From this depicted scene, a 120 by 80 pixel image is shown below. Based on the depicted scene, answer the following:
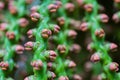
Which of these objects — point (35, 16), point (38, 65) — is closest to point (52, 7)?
point (35, 16)

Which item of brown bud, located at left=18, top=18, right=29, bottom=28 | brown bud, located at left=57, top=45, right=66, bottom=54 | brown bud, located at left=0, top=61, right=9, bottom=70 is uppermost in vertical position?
brown bud, located at left=18, top=18, right=29, bottom=28

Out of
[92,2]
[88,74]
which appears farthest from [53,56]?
[88,74]

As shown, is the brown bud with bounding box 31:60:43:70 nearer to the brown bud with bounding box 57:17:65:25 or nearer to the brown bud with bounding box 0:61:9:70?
the brown bud with bounding box 0:61:9:70

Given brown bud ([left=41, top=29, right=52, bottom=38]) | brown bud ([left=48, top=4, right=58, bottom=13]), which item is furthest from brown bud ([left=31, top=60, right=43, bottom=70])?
brown bud ([left=48, top=4, right=58, bottom=13])

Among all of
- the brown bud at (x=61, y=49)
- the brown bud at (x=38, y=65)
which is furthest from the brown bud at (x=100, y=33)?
the brown bud at (x=38, y=65)

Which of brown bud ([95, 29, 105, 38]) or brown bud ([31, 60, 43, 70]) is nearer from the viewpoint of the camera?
brown bud ([31, 60, 43, 70])

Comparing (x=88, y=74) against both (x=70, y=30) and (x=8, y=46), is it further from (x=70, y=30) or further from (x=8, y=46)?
(x=8, y=46)

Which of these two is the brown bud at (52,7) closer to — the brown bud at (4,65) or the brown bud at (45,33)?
the brown bud at (45,33)

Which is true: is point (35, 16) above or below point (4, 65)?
above

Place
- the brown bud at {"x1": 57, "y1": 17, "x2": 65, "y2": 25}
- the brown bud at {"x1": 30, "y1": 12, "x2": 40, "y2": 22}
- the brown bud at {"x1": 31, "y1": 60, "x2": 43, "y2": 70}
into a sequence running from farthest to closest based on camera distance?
the brown bud at {"x1": 57, "y1": 17, "x2": 65, "y2": 25} → the brown bud at {"x1": 30, "y1": 12, "x2": 40, "y2": 22} → the brown bud at {"x1": 31, "y1": 60, "x2": 43, "y2": 70}

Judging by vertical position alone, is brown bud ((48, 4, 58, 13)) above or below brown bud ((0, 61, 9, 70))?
above

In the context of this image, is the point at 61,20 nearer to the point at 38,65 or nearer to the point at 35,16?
the point at 35,16
